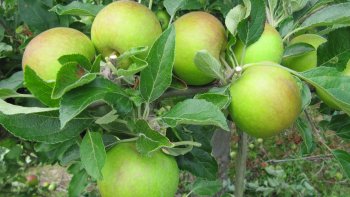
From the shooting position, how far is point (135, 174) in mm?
664

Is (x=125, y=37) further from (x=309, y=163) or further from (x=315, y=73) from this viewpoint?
(x=309, y=163)

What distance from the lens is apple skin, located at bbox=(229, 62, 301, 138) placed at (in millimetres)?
676

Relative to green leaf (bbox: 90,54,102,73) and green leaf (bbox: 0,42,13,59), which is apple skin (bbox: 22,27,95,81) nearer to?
green leaf (bbox: 90,54,102,73)

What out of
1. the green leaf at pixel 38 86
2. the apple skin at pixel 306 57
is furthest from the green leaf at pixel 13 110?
the apple skin at pixel 306 57

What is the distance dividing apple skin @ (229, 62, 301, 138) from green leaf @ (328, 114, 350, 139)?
0.43 meters

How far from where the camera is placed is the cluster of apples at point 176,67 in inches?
26.4

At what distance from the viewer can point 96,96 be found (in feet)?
1.95

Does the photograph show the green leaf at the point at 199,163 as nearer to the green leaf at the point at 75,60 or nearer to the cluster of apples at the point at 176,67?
the cluster of apples at the point at 176,67

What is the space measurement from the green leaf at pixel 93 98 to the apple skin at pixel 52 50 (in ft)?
0.30

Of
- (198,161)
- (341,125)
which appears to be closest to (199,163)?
(198,161)

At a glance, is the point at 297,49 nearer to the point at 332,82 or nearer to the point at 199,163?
the point at 332,82

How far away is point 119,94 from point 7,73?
62cm

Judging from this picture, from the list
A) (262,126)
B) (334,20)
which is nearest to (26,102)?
(262,126)

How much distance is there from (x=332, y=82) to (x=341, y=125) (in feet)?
1.48
